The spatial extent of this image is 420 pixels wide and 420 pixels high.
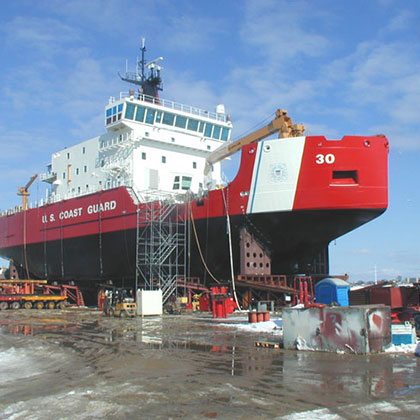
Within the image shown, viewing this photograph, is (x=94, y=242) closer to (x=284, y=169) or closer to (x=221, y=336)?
(x=284, y=169)

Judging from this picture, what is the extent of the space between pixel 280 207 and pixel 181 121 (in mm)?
11272

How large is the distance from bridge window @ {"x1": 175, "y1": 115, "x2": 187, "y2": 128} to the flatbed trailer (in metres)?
11.3

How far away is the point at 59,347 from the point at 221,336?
3744 mm

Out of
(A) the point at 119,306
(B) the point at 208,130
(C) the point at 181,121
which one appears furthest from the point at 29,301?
(B) the point at 208,130

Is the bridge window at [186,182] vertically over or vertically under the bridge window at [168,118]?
under

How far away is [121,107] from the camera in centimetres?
2652

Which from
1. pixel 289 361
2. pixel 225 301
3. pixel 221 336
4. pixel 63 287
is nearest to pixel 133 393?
pixel 289 361

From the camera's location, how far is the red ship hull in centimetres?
1828

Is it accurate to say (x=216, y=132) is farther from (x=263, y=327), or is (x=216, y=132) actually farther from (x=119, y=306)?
(x=263, y=327)

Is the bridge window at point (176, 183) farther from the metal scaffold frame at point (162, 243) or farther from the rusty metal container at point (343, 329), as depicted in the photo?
the rusty metal container at point (343, 329)

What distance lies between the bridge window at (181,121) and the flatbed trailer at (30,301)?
11.3m

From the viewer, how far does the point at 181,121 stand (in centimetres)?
2802

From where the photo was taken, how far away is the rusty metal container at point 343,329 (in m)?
8.74

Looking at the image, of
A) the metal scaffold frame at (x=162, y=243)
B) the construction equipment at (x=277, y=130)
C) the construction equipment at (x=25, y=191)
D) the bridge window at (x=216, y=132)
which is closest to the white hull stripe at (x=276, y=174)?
the construction equipment at (x=277, y=130)
